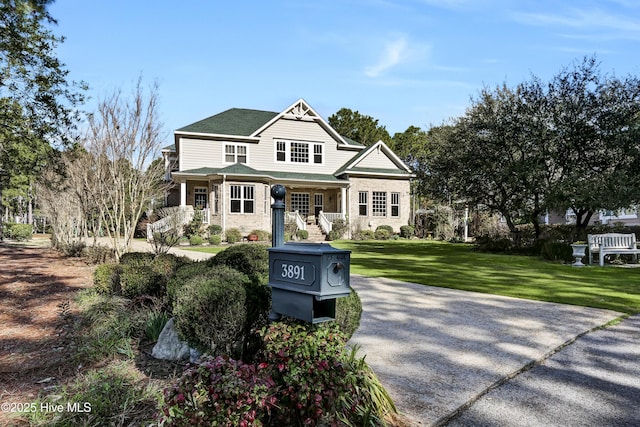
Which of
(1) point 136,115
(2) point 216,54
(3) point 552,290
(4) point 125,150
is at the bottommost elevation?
(3) point 552,290

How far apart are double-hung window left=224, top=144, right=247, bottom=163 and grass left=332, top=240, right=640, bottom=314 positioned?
15.0 metres

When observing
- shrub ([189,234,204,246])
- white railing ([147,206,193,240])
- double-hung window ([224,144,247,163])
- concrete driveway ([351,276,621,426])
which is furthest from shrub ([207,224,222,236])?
concrete driveway ([351,276,621,426])

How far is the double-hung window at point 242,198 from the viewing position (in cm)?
2462

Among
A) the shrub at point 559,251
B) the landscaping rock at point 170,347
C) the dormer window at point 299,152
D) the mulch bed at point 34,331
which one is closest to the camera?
the mulch bed at point 34,331

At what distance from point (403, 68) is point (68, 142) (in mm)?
9505

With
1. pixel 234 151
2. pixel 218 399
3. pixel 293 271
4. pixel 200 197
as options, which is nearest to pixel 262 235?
pixel 200 197

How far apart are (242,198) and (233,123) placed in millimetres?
6287

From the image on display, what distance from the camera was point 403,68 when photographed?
11633 mm

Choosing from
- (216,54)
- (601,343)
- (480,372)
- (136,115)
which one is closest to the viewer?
(480,372)

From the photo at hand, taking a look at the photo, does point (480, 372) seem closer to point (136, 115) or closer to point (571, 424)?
point (571, 424)

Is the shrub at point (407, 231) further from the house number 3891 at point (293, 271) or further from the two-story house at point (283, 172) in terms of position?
the house number 3891 at point (293, 271)

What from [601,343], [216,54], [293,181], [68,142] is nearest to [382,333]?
[601,343]

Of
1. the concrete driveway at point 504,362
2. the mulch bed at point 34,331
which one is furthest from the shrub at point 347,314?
the mulch bed at point 34,331

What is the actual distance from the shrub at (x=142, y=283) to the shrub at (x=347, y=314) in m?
3.27
